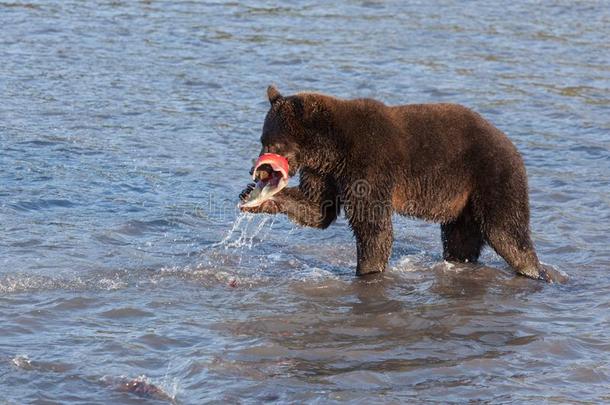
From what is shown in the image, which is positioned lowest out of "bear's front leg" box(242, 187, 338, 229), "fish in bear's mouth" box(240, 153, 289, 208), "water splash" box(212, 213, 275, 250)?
"water splash" box(212, 213, 275, 250)

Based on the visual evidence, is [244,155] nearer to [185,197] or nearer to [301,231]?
[185,197]

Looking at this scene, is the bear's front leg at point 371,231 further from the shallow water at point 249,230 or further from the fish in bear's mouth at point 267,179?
the fish in bear's mouth at point 267,179

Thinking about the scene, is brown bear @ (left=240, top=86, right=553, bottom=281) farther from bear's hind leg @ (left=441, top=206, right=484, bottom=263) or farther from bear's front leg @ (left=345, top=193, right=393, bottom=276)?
bear's hind leg @ (left=441, top=206, right=484, bottom=263)

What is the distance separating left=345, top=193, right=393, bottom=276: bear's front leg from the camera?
8648mm

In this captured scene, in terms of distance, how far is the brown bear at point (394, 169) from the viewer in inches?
340

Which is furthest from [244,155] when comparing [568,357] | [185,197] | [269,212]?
[568,357]

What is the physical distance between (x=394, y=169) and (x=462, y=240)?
3.48 ft

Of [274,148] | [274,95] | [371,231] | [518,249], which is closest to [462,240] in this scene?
[518,249]

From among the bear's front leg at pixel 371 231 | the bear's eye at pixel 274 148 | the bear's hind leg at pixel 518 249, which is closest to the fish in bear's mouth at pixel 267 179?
the bear's eye at pixel 274 148

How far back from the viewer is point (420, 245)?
33.2 feet

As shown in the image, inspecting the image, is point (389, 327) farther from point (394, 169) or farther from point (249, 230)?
point (249, 230)

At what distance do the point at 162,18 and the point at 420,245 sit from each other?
388 inches

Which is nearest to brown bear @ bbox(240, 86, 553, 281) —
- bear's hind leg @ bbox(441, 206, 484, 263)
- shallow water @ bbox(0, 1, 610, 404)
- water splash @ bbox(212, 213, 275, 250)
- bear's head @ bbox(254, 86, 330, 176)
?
bear's head @ bbox(254, 86, 330, 176)

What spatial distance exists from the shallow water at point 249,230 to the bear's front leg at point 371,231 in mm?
226
